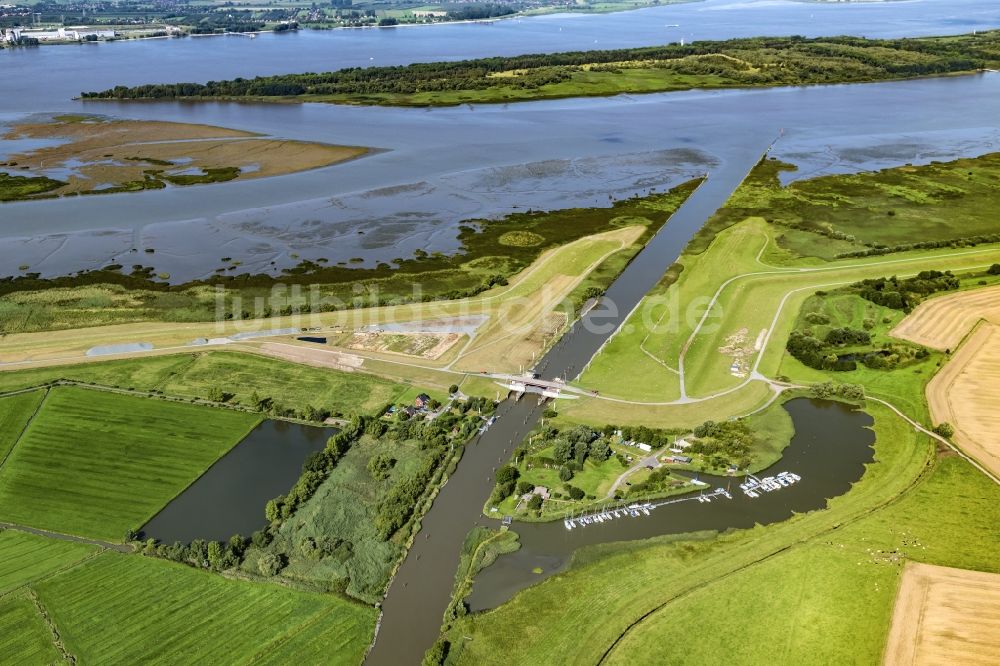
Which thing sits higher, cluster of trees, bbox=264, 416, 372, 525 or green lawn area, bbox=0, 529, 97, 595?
cluster of trees, bbox=264, 416, 372, 525

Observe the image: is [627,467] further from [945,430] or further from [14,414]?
[14,414]

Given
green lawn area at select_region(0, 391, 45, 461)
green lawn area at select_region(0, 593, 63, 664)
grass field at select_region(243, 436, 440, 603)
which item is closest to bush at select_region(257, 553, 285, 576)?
grass field at select_region(243, 436, 440, 603)

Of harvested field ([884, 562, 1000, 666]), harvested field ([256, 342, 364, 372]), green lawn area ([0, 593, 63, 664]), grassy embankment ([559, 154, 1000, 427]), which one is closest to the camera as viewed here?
harvested field ([884, 562, 1000, 666])

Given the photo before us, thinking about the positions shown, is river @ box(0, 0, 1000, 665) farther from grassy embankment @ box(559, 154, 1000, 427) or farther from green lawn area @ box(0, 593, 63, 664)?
green lawn area @ box(0, 593, 63, 664)

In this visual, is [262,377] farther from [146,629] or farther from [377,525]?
[146,629]

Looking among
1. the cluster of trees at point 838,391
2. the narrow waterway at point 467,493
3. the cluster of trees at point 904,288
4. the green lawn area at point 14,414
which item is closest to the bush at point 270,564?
the narrow waterway at point 467,493

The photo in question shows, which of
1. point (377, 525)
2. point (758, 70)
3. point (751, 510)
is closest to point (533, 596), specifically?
point (377, 525)
